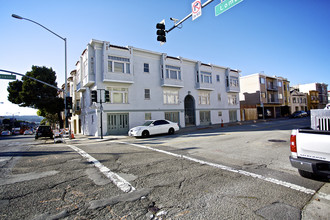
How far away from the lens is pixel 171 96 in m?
23.6

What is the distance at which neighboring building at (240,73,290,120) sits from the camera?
38.2m

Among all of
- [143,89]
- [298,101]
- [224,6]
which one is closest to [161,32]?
[224,6]

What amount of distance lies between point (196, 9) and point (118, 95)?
14.4m

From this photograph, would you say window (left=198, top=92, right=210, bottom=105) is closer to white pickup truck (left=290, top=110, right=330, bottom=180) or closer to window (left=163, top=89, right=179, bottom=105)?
window (left=163, top=89, right=179, bottom=105)

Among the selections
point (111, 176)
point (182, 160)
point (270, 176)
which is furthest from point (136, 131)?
point (270, 176)

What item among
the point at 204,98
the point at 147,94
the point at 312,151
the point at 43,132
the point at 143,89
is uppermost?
the point at 143,89

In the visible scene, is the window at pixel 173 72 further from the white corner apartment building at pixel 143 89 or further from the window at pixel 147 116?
the window at pixel 147 116

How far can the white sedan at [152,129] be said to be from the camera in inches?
560

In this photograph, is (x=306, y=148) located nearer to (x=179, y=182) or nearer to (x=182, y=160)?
(x=179, y=182)

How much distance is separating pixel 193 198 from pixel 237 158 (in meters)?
3.72

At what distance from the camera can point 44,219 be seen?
2.61 meters

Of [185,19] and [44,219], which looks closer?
[44,219]

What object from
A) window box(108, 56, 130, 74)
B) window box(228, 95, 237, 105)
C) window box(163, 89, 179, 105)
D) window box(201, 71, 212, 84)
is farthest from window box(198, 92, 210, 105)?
window box(108, 56, 130, 74)

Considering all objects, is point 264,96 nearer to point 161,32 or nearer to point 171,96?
point 171,96
